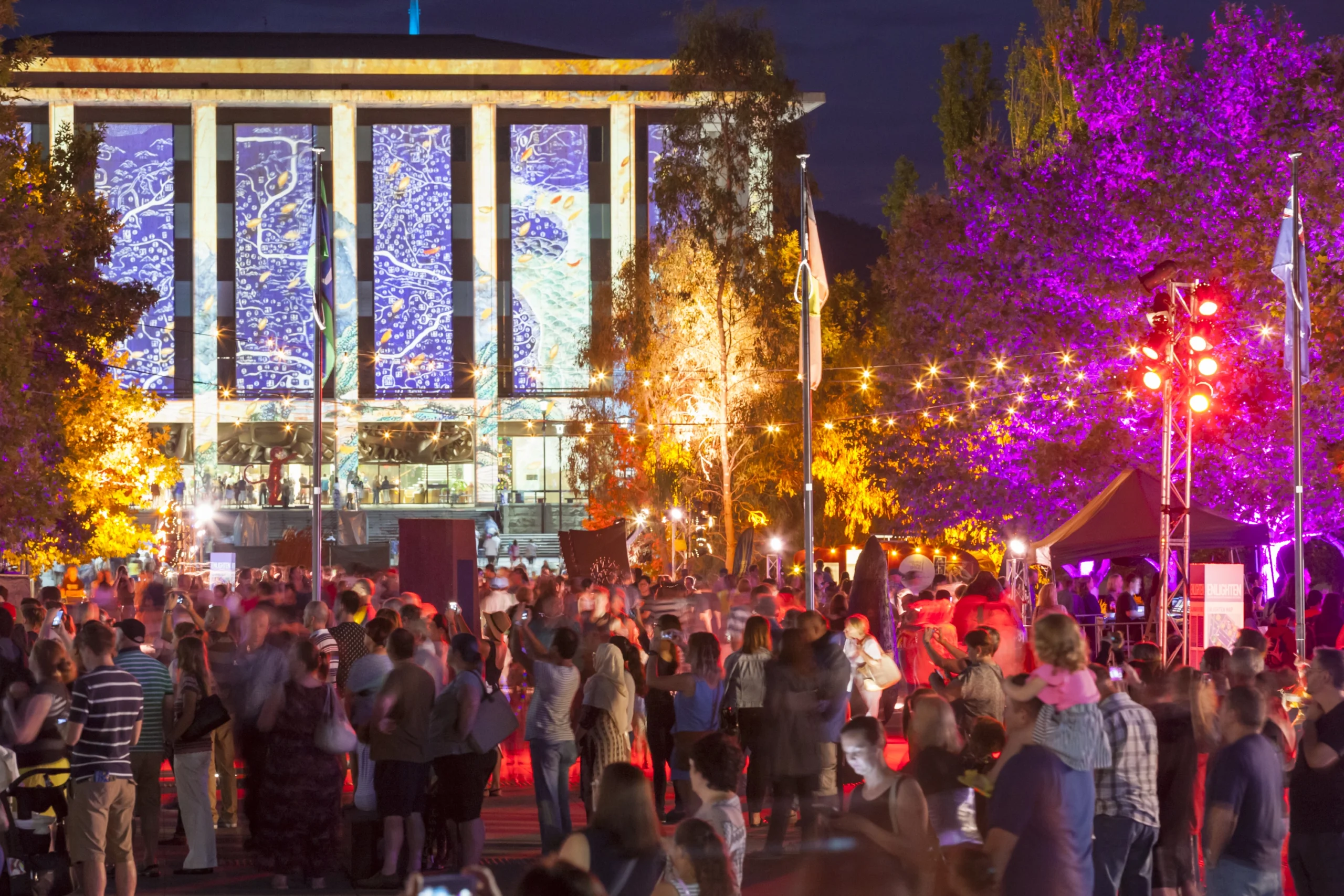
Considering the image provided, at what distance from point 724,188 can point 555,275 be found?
653 inches

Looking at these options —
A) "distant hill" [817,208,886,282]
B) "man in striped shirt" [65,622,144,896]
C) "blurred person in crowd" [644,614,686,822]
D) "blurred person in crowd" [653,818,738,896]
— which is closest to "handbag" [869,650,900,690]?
"blurred person in crowd" [644,614,686,822]

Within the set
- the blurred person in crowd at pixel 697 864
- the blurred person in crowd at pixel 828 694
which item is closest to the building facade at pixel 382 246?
the blurred person in crowd at pixel 828 694

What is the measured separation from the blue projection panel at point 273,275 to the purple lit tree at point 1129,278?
29.7m

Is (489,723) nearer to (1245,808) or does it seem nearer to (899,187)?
(1245,808)

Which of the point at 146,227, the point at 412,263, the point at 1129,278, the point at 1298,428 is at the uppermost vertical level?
the point at 146,227

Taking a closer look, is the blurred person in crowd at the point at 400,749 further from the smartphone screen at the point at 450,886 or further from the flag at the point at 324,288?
the flag at the point at 324,288

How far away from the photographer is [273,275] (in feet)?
189

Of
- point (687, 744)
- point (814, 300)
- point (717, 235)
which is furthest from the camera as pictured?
point (717, 235)

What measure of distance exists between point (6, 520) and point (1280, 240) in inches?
816

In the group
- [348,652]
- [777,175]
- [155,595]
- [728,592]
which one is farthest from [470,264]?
[348,652]

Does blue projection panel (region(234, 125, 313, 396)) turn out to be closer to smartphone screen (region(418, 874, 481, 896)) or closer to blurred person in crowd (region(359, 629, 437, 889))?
blurred person in crowd (region(359, 629, 437, 889))

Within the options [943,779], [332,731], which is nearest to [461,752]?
[332,731]

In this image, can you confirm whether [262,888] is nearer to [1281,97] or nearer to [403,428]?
[1281,97]

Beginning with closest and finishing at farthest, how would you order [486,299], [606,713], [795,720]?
[795,720], [606,713], [486,299]
